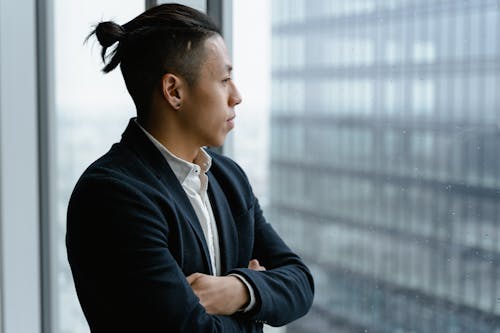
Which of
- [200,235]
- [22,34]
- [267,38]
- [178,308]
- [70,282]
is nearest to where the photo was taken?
[178,308]

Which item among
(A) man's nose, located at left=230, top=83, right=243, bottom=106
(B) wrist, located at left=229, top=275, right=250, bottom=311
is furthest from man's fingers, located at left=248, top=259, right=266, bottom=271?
(A) man's nose, located at left=230, top=83, right=243, bottom=106

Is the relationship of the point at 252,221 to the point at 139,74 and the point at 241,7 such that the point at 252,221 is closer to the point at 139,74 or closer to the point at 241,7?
the point at 139,74

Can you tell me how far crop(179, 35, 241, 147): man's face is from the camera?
1.12 meters

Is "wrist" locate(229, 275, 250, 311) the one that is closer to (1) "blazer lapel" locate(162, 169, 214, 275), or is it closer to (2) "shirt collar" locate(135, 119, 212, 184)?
(1) "blazer lapel" locate(162, 169, 214, 275)

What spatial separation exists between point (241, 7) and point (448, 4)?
65 cm

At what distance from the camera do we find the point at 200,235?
113 cm

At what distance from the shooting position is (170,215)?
108 centimetres

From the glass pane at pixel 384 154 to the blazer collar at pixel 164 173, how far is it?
408 mm

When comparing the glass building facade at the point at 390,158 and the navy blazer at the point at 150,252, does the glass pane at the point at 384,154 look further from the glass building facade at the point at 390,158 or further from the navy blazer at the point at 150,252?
the navy blazer at the point at 150,252

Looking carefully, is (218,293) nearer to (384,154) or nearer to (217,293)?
(217,293)

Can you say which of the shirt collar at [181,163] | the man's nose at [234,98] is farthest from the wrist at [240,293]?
the man's nose at [234,98]

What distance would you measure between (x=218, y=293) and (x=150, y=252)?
0.50 feet

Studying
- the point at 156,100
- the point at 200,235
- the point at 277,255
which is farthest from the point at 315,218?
the point at 156,100

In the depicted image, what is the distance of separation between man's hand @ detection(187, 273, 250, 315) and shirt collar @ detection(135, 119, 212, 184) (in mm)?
196
